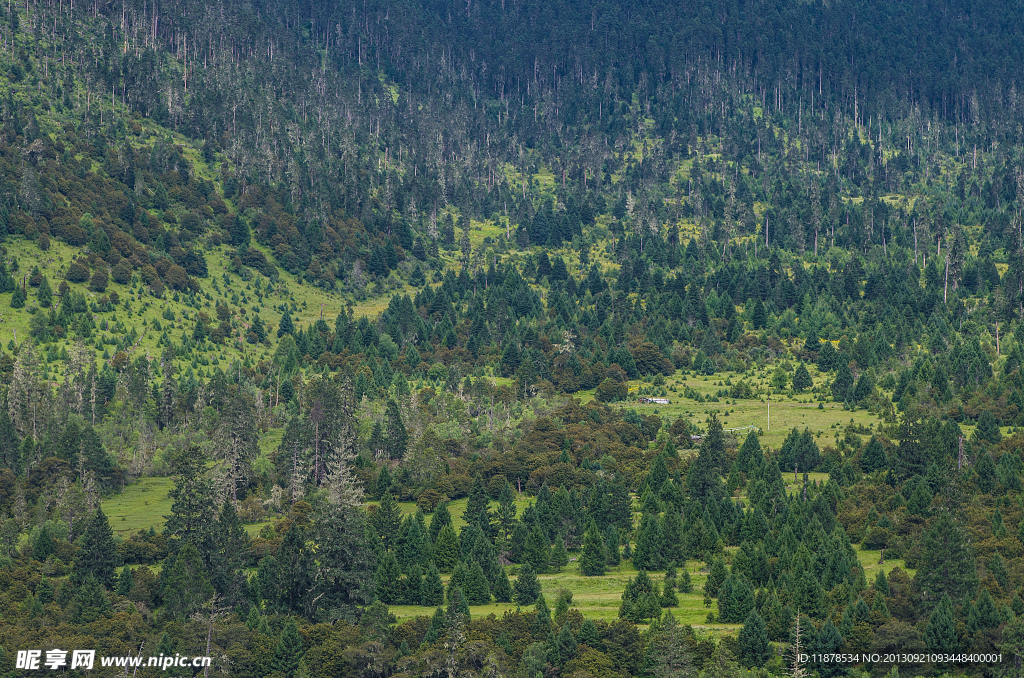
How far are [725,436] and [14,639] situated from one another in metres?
94.2

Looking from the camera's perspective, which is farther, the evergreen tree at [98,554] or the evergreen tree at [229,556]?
the evergreen tree at [98,554]

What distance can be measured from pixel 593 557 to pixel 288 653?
36987 millimetres

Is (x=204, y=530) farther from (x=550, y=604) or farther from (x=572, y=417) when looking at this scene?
(x=572, y=417)

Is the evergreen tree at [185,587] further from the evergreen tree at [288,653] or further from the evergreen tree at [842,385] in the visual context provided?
the evergreen tree at [842,385]

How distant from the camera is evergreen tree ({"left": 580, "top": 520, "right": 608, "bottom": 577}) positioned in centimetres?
12769

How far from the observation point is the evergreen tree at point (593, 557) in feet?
419

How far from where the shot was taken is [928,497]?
5349 inches

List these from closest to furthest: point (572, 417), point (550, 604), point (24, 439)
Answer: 1. point (550, 604)
2. point (24, 439)
3. point (572, 417)

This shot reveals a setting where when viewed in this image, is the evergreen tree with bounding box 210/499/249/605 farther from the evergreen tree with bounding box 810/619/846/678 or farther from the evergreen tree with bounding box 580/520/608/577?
the evergreen tree with bounding box 810/619/846/678

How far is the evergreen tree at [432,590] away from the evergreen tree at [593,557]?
53.3 feet

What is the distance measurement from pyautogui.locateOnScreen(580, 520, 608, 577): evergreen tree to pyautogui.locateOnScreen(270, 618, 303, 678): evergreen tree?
34769mm

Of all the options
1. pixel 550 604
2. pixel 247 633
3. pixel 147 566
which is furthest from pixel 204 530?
pixel 550 604

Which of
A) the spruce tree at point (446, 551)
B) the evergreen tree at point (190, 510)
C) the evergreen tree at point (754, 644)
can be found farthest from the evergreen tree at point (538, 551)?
the evergreen tree at point (754, 644)

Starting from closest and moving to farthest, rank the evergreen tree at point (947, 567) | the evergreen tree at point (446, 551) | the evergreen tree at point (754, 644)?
the evergreen tree at point (754, 644)
the evergreen tree at point (947, 567)
the evergreen tree at point (446, 551)
